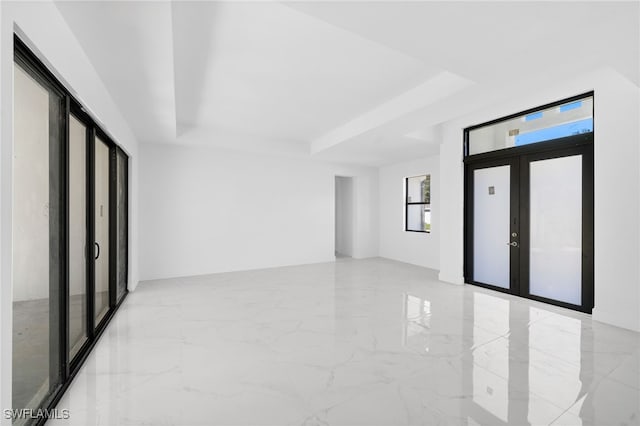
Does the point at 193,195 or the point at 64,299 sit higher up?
the point at 193,195

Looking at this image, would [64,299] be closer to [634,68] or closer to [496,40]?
[496,40]

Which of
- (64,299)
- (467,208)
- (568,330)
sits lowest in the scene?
(568,330)

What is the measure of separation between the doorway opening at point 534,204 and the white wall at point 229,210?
3.46 meters

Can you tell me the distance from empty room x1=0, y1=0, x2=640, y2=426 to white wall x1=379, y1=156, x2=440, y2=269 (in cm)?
59

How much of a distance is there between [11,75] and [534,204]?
5.40 meters

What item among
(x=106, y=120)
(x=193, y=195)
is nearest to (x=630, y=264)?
(x=106, y=120)

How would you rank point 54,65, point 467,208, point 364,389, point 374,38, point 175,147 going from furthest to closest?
point 175,147, point 467,208, point 374,38, point 364,389, point 54,65

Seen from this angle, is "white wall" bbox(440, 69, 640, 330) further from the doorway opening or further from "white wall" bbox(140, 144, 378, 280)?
"white wall" bbox(140, 144, 378, 280)

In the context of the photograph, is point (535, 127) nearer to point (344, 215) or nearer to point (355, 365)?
point (355, 365)

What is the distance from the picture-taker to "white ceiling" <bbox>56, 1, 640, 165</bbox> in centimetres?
199

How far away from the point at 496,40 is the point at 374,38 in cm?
95

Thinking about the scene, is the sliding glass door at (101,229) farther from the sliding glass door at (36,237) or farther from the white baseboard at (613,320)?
the white baseboard at (613,320)

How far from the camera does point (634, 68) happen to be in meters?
2.64

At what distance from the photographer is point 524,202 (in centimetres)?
442
